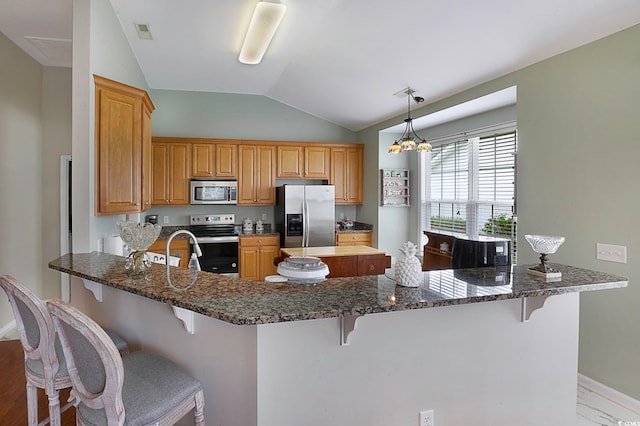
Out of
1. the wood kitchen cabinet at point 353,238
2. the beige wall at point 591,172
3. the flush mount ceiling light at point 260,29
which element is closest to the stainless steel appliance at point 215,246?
the wood kitchen cabinet at point 353,238

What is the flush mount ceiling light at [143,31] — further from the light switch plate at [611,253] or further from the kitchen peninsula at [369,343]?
the light switch plate at [611,253]

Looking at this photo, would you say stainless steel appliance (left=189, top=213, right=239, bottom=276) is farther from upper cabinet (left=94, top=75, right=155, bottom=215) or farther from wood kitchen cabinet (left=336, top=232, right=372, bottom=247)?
upper cabinet (left=94, top=75, right=155, bottom=215)

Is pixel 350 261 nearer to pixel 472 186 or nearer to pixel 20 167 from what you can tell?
pixel 472 186

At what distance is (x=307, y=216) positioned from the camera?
551 cm

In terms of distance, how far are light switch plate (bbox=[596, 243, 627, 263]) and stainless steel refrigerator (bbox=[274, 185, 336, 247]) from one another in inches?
137

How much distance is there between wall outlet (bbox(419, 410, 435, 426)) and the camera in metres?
1.75

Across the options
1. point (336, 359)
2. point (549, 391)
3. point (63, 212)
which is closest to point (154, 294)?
point (336, 359)

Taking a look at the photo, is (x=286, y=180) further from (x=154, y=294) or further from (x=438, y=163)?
(x=154, y=294)

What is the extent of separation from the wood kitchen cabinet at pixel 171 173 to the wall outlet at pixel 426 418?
15.1 feet

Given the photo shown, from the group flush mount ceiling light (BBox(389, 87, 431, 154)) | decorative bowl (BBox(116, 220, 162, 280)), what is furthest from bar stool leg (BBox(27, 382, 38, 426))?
flush mount ceiling light (BBox(389, 87, 431, 154))

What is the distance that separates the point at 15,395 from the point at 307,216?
3.71 metres

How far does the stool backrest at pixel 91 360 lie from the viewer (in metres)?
1.26

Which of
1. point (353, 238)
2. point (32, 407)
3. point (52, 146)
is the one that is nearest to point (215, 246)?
point (353, 238)

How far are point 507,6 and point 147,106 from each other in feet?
10.3
